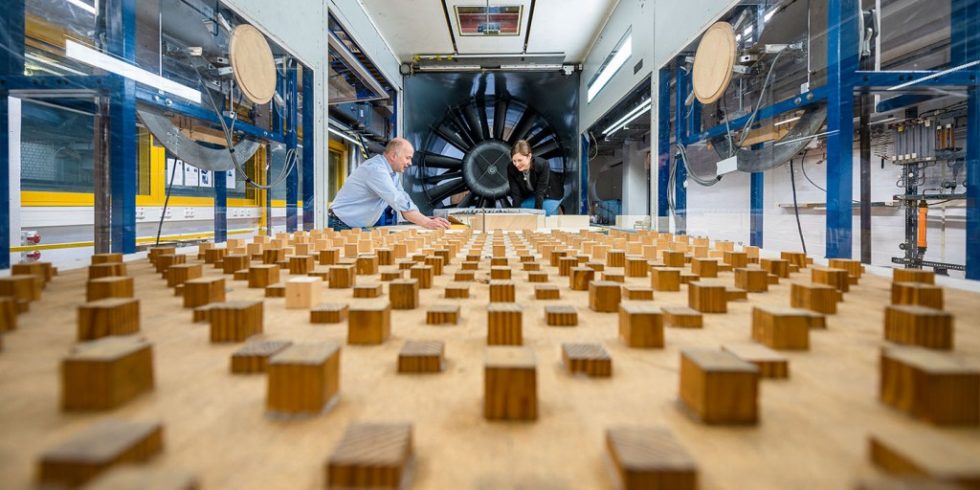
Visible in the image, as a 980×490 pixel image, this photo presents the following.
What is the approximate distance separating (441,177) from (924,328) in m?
7.90

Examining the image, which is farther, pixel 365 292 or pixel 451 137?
pixel 451 137

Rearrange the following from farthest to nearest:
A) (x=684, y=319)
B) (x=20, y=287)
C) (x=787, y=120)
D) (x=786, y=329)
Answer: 1. (x=787, y=120)
2. (x=20, y=287)
3. (x=684, y=319)
4. (x=786, y=329)

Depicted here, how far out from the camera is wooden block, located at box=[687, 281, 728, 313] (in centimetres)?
94

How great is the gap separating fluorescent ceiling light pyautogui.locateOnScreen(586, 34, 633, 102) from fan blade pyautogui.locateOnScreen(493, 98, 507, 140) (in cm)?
150

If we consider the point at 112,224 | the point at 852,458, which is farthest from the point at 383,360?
the point at 112,224

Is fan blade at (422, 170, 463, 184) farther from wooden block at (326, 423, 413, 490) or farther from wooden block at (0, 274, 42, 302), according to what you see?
wooden block at (326, 423, 413, 490)

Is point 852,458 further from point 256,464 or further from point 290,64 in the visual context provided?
point 290,64

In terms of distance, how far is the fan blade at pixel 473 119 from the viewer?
324 inches

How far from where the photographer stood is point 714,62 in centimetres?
321

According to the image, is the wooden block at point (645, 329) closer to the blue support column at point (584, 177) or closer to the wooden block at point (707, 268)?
the wooden block at point (707, 268)

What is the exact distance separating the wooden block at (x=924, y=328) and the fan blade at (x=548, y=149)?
307 inches

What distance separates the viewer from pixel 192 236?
4.95 meters

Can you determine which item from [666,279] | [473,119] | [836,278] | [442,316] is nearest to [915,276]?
[836,278]

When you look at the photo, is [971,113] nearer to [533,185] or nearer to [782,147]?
[782,147]
